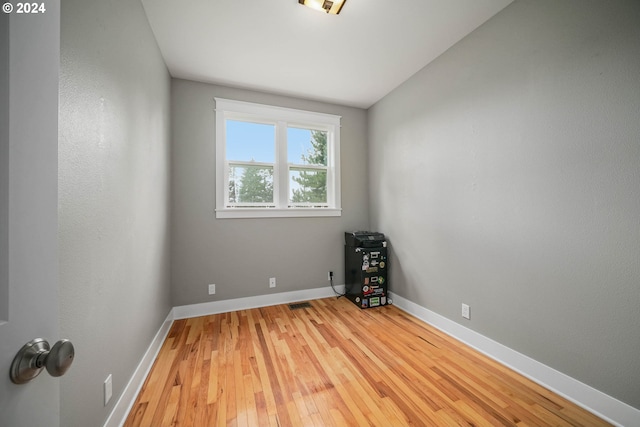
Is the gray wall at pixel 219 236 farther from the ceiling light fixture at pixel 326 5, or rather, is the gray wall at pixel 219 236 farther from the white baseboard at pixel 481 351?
the ceiling light fixture at pixel 326 5

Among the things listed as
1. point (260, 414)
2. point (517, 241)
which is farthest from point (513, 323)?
point (260, 414)

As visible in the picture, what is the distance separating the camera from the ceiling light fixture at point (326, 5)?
5.77 ft

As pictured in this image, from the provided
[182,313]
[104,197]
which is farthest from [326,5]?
[182,313]

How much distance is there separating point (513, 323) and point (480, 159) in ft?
4.25

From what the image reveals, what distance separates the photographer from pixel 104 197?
124 cm

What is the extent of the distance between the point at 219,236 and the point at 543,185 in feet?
9.82

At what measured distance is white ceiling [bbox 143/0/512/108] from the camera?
5.99ft

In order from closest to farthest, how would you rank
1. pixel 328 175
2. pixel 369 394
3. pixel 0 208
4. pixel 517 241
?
pixel 0 208
pixel 369 394
pixel 517 241
pixel 328 175

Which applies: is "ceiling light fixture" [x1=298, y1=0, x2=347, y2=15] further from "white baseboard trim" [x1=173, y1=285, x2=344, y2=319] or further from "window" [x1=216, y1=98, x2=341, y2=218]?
"white baseboard trim" [x1=173, y1=285, x2=344, y2=319]

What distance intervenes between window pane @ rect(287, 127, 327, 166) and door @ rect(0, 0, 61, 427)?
274cm

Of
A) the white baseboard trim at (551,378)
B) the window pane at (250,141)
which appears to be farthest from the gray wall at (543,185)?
the window pane at (250,141)

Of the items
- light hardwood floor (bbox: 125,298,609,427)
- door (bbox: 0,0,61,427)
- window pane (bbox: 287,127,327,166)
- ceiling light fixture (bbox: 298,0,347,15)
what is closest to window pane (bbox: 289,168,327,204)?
window pane (bbox: 287,127,327,166)

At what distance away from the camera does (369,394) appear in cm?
156

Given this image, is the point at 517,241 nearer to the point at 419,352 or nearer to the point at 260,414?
the point at 419,352
